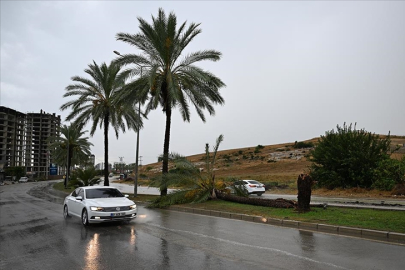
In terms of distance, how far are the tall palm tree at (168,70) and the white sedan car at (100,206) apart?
7.81 meters

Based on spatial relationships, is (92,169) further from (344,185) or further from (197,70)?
(344,185)

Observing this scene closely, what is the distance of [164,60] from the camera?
21.1 m

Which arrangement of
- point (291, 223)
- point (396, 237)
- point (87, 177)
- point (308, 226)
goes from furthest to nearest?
point (87, 177) < point (291, 223) < point (308, 226) < point (396, 237)

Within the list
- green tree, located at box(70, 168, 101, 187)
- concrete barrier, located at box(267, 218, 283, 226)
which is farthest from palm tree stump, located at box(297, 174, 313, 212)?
green tree, located at box(70, 168, 101, 187)

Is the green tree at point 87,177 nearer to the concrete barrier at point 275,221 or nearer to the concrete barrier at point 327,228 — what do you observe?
the concrete barrier at point 275,221

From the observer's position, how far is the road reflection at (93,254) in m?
6.54

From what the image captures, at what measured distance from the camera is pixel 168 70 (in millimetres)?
21438

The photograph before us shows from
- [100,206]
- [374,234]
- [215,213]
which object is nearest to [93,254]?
[100,206]

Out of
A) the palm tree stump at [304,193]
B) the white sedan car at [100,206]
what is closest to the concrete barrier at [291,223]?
the palm tree stump at [304,193]

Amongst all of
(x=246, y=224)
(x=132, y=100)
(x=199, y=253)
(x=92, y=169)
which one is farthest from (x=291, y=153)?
(x=199, y=253)

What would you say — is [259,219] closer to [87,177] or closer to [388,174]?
[388,174]

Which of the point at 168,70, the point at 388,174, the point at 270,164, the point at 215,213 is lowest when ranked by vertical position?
the point at 215,213

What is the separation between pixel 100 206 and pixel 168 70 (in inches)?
473

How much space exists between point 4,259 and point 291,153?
256 feet
